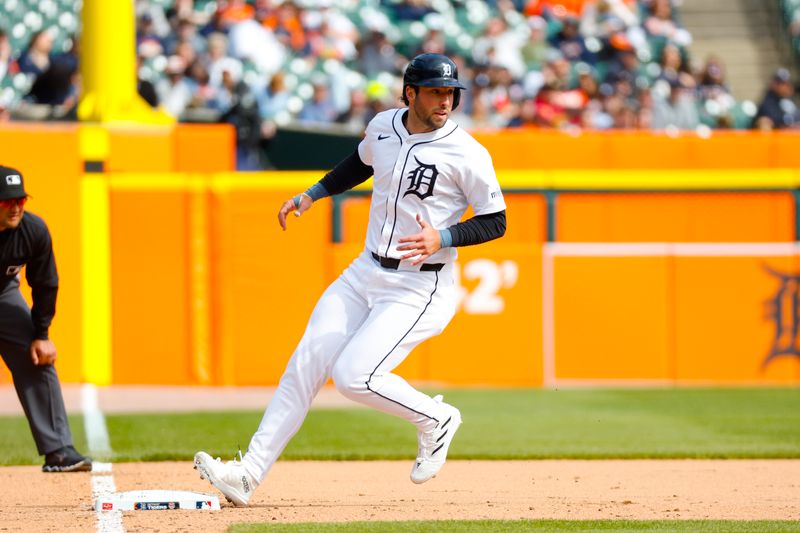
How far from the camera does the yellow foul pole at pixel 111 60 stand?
12.7 m

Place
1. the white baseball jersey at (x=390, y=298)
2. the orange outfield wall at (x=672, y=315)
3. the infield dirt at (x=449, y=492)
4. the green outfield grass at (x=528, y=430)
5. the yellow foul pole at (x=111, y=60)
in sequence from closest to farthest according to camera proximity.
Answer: the white baseball jersey at (x=390, y=298) < the infield dirt at (x=449, y=492) < the green outfield grass at (x=528, y=430) < the orange outfield wall at (x=672, y=315) < the yellow foul pole at (x=111, y=60)

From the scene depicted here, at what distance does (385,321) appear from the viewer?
5.76m

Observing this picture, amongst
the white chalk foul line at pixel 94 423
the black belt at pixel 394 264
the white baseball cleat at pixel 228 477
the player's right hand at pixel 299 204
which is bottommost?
the white chalk foul line at pixel 94 423

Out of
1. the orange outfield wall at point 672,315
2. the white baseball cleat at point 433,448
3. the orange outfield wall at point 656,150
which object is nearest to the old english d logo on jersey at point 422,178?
the white baseball cleat at point 433,448

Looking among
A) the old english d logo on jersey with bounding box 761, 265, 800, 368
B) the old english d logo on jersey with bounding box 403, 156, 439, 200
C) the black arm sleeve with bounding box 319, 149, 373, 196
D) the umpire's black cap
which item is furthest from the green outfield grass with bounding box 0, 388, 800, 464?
the old english d logo on jersey with bounding box 403, 156, 439, 200

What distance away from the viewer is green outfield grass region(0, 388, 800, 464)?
8.31m

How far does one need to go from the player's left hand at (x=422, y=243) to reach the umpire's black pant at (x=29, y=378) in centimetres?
255

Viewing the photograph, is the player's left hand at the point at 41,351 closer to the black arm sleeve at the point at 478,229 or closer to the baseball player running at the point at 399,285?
the baseball player running at the point at 399,285

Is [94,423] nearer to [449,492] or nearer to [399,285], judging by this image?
[449,492]

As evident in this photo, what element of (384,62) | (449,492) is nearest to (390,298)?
(449,492)

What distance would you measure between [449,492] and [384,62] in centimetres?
1175

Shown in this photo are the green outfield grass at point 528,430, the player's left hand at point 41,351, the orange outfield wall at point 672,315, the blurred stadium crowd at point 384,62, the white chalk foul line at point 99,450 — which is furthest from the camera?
the blurred stadium crowd at point 384,62

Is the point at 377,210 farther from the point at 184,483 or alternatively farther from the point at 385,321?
the point at 184,483

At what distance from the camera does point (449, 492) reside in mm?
6688
